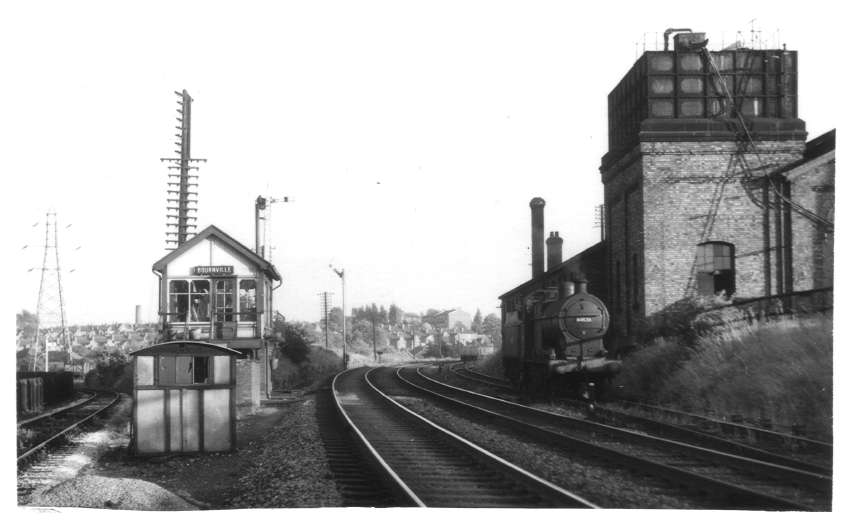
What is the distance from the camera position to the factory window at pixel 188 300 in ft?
68.6

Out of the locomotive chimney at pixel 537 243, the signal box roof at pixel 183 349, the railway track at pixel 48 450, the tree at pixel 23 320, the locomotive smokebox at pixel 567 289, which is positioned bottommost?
the railway track at pixel 48 450

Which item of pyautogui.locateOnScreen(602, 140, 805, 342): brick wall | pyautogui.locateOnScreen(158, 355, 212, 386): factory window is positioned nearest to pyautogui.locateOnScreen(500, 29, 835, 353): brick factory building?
pyautogui.locateOnScreen(602, 140, 805, 342): brick wall

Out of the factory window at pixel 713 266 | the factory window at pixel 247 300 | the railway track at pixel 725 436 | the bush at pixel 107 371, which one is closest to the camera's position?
the railway track at pixel 725 436

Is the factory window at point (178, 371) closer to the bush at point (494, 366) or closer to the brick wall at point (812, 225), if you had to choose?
the brick wall at point (812, 225)

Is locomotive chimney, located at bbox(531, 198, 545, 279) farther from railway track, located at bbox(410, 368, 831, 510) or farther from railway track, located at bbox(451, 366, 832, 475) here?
railway track, located at bbox(410, 368, 831, 510)

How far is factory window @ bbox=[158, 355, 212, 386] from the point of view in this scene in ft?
41.7

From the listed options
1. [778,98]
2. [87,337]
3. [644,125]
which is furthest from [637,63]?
[87,337]

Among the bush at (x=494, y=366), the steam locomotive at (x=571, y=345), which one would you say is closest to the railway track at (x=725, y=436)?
the steam locomotive at (x=571, y=345)

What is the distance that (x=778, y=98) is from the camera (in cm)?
2006

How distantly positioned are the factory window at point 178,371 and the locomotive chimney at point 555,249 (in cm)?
2322

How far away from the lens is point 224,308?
21188mm

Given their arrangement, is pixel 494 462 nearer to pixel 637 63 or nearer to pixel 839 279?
pixel 839 279

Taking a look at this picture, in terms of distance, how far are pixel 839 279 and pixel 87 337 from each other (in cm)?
3585

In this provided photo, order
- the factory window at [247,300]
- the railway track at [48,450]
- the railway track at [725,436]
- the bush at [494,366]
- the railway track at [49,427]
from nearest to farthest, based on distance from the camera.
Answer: the railway track at [725,436]
the railway track at [48,450]
the railway track at [49,427]
the factory window at [247,300]
the bush at [494,366]
